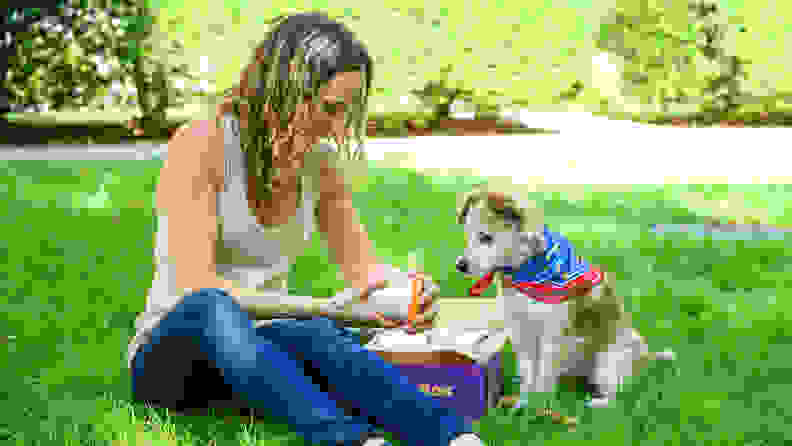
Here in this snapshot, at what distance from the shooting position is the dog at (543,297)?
11.9 feet

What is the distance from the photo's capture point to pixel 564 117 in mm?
19750

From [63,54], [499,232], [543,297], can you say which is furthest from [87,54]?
[543,297]

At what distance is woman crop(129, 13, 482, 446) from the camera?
277cm

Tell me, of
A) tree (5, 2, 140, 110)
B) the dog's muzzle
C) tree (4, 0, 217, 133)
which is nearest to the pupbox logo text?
the dog's muzzle

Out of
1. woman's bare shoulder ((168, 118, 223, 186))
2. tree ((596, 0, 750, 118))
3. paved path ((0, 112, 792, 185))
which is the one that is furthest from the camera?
tree ((596, 0, 750, 118))

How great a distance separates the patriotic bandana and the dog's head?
4 centimetres

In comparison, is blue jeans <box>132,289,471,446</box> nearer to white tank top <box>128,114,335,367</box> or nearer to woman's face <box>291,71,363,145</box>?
white tank top <box>128,114,335,367</box>

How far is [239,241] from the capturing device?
10.6 ft

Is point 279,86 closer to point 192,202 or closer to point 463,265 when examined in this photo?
point 192,202

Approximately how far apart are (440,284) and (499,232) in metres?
1.97

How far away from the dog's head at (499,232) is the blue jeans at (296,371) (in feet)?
2.60

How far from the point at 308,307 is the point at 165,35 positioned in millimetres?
12870

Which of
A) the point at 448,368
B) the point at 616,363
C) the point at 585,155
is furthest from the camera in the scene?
the point at 585,155

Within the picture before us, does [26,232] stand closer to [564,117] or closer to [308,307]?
[308,307]
